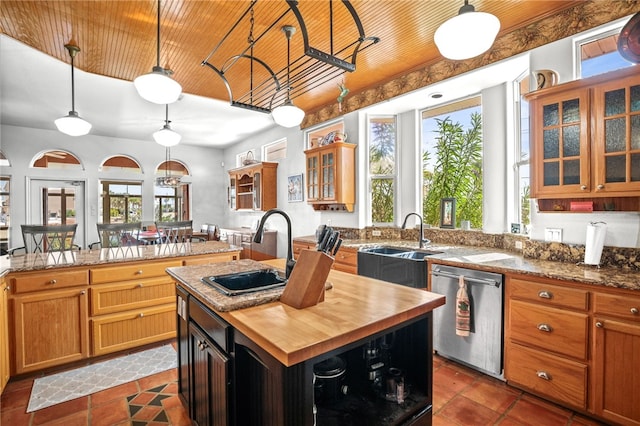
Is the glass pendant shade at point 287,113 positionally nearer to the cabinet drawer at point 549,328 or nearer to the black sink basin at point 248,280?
the black sink basin at point 248,280

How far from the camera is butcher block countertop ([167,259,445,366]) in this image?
3.24 ft

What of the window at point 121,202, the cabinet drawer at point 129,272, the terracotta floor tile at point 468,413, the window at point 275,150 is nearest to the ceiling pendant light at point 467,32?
the terracotta floor tile at point 468,413

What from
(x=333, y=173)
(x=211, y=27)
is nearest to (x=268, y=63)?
(x=211, y=27)

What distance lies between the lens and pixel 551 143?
2.29m

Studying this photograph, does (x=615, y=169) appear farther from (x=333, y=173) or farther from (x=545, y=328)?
(x=333, y=173)

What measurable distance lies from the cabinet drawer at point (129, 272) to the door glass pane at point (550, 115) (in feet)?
11.0

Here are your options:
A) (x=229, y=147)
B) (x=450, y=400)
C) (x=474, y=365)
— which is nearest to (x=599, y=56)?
(x=474, y=365)

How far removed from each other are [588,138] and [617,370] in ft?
4.87

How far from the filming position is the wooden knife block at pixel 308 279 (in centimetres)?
129

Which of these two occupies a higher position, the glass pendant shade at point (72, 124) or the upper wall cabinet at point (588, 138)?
the glass pendant shade at point (72, 124)

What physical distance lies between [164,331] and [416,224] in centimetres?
312

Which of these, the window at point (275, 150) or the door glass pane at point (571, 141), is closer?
the door glass pane at point (571, 141)

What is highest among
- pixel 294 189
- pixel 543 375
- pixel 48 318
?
pixel 294 189

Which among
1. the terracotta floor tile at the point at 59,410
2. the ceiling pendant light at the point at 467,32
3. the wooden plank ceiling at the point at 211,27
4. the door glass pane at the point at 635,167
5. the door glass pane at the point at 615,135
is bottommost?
the terracotta floor tile at the point at 59,410
